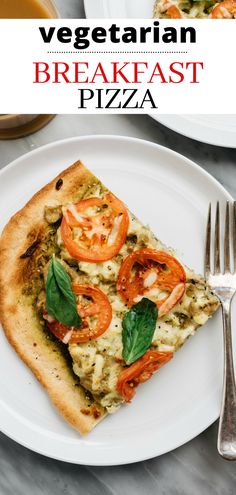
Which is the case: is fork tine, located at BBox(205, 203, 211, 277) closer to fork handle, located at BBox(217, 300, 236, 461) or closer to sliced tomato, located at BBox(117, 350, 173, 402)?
fork handle, located at BBox(217, 300, 236, 461)

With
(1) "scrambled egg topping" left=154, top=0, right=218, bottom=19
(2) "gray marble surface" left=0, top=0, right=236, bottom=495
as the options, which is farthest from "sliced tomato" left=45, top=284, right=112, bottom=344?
(1) "scrambled egg topping" left=154, top=0, right=218, bottom=19

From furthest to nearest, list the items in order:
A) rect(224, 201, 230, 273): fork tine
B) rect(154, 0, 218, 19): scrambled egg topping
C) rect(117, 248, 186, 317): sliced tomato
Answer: rect(154, 0, 218, 19): scrambled egg topping, rect(224, 201, 230, 273): fork tine, rect(117, 248, 186, 317): sliced tomato

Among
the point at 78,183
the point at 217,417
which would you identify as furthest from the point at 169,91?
the point at 217,417

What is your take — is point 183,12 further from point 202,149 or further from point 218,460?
point 218,460

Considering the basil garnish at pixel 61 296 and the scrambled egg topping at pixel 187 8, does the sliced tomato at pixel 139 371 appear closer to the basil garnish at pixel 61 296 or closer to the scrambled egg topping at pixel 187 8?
the basil garnish at pixel 61 296

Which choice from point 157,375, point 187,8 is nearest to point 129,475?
point 157,375

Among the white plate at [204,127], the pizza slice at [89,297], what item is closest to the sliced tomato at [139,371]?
the pizza slice at [89,297]

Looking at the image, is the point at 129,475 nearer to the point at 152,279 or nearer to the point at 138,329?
the point at 138,329
